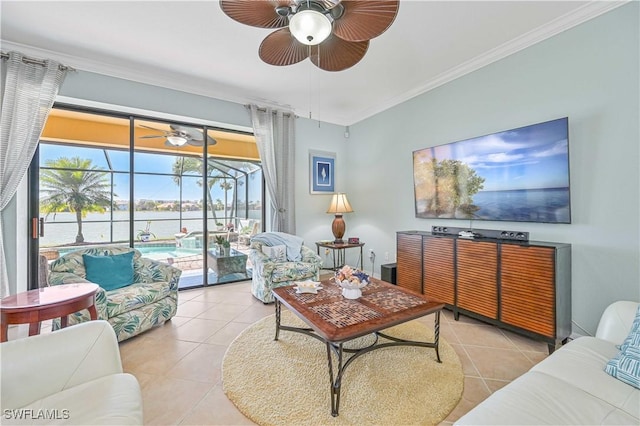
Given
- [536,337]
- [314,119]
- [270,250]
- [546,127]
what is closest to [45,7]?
[270,250]

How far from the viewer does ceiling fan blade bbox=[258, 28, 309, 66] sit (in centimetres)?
189

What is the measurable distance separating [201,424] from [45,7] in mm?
3413

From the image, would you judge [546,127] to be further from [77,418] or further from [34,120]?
[34,120]

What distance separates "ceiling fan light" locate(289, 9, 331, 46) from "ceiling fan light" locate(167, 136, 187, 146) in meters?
2.92

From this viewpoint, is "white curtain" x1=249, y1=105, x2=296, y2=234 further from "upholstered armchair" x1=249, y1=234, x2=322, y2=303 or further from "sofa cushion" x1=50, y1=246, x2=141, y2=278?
"sofa cushion" x1=50, y1=246, x2=141, y2=278

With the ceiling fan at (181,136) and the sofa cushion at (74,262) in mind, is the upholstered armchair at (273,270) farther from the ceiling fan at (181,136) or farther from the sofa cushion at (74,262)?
the ceiling fan at (181,136)

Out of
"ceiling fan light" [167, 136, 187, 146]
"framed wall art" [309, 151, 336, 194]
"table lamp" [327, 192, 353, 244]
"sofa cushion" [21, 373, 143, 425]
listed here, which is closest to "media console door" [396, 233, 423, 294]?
"table lamp" [327, 192, 353, 244]

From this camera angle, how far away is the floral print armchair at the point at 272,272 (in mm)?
3328

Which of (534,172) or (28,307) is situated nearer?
(28,307)

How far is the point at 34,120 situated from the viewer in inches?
111

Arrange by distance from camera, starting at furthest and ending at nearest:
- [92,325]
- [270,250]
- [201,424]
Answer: [270,250], [201,424], [92,325]

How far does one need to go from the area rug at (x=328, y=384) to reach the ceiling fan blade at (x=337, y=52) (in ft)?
7.66

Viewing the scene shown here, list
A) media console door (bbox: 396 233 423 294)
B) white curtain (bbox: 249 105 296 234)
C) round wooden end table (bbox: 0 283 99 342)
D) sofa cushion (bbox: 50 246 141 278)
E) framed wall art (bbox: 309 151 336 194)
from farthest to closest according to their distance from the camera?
framed wall art (bbox: 309 151 336 194) → white curtain (bbox: 249 105 296 234) → media console door (bbox: 396 233 423 294) → sofa cushion (bbox: 50 246 141 278) → round wooden end table (bbox: 0 283 99 342)

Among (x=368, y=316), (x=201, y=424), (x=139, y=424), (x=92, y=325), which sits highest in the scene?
(x=92, y=325)
